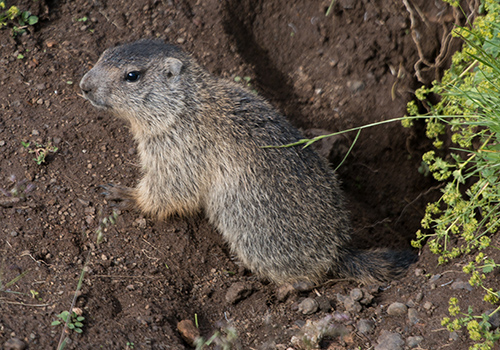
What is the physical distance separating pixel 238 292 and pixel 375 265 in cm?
134

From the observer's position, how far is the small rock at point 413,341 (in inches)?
140

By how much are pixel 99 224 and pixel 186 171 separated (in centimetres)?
96

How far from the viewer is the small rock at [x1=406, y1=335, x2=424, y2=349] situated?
140 inches

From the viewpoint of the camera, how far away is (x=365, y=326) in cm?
392

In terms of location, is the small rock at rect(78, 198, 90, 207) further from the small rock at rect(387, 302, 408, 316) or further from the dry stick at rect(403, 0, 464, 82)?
the dry stick at rect(403, 0, 464, 82)

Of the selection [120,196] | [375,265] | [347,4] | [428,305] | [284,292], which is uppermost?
[347,4]

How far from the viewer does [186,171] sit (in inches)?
190

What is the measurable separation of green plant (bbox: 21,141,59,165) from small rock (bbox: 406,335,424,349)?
3721 mm

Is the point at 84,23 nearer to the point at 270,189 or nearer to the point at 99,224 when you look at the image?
the point at 99,224

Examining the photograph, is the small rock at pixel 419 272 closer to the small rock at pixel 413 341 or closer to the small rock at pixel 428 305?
the small rock at pixel 428 305

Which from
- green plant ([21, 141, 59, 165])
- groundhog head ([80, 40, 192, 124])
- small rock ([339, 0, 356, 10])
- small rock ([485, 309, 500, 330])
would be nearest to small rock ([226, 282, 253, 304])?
groundhog head ([80, 40, 192, 124])

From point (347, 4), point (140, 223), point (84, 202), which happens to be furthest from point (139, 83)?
point (347, 4)

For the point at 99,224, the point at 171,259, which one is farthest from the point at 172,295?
the point at 99,224

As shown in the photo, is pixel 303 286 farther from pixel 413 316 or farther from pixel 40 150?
pixel 40 150
